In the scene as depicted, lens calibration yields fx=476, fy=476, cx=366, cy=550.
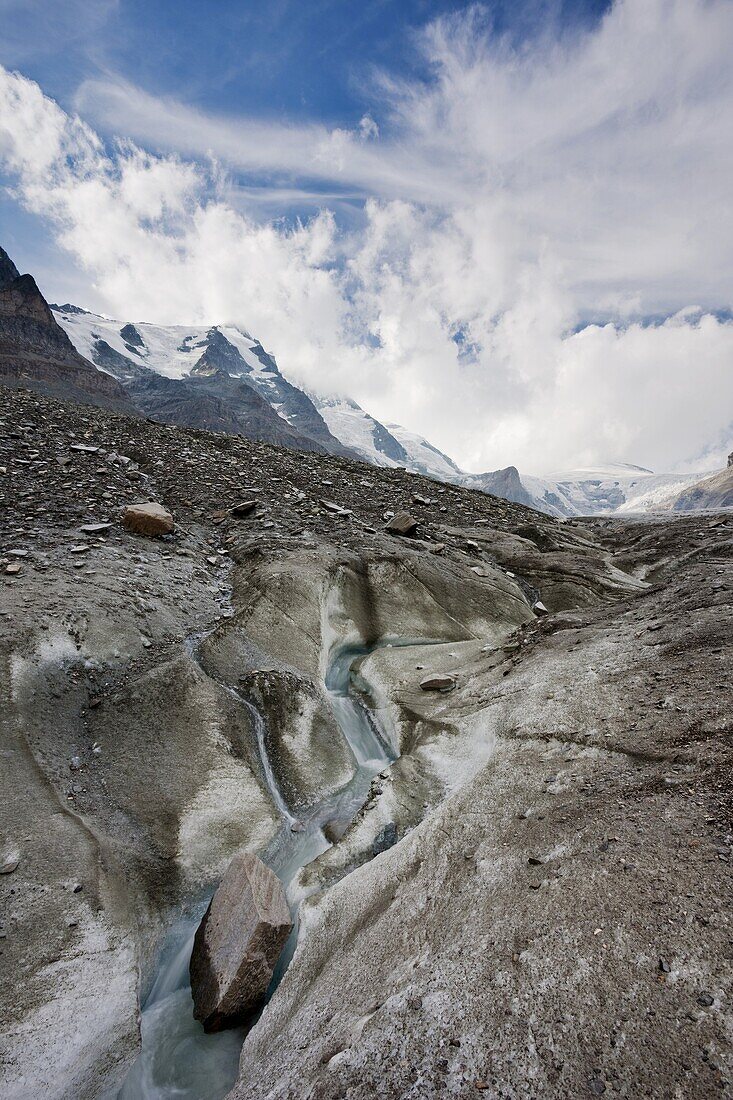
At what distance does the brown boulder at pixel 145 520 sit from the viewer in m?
14.2

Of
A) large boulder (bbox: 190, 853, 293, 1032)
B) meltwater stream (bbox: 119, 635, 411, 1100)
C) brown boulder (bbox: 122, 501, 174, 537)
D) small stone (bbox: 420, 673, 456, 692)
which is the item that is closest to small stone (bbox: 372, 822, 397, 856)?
meltwater stream (bbox: 119, 635, 411, 1100)

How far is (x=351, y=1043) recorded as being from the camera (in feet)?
13.9

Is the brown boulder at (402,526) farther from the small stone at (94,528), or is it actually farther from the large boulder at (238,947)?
the large boulder at (238,947)

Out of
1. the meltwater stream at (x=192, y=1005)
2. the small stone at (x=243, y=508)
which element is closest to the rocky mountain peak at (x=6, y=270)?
the small stone at (x=243, y=508)

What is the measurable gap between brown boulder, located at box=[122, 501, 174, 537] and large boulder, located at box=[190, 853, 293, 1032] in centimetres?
1012

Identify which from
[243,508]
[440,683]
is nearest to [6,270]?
[243,508]

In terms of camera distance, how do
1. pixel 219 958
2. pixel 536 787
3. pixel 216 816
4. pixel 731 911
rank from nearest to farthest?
1. pixel 731 911
2. pixel 219 958
3. pixel 536 787
4. pixel 216 816

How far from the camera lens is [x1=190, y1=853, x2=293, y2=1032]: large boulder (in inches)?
241

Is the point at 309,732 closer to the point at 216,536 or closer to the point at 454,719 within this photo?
the point at 454,719

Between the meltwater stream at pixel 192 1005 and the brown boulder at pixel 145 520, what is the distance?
258 inches

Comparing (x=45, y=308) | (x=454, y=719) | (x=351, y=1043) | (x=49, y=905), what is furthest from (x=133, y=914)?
(x=45, y=308)

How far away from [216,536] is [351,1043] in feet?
46.8

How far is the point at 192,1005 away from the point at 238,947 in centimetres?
108

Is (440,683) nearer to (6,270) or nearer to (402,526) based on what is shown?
(402,526)
